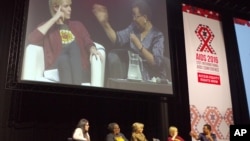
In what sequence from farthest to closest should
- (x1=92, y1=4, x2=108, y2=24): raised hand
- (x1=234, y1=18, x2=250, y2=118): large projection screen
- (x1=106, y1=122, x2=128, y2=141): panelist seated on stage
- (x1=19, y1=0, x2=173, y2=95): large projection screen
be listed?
(x1=234, y1=18, x2=250, y2=118): large projection screen, (x1=92, y1=4, x2=108, y2=24): raised hand, (x1=19, y1=0, x2=173, y2=95): large projection screen, (x1=106, y1=122, x2=128, y2=141): panelist seated on stage

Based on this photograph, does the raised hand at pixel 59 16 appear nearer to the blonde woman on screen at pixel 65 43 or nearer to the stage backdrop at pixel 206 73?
the blonde woman on screen at pixel 65 43

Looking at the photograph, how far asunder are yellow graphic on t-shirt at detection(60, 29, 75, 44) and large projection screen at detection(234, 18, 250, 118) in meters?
3.04

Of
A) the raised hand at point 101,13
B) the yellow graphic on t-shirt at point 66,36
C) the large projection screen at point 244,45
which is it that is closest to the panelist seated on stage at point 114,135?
the yellow graphic on t-shirt at point 66,36

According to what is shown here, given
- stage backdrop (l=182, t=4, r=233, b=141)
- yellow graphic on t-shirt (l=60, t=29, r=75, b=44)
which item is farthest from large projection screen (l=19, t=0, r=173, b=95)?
stage backdrop (l=182, t=4, r=233, b=141)

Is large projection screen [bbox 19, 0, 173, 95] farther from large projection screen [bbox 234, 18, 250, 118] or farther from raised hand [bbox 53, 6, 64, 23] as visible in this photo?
large projection screen [bbox 234, 18, 250, 118]

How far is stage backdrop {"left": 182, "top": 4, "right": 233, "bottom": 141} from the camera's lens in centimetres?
517

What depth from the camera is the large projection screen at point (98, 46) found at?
3.89 meters

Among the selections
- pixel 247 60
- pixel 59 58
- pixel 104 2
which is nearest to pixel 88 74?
pixel 59 58

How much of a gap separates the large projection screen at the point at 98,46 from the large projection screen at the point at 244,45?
1.62m

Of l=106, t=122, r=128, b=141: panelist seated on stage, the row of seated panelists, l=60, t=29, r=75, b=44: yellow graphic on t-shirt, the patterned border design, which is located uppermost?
l=60, t=29, r=75, b=44: yellow graphic on t-shirt

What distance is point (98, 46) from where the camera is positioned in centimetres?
427

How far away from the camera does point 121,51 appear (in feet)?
14.5

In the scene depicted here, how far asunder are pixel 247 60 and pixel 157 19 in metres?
1.91

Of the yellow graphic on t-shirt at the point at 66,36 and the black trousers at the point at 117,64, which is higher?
the yellow graphic on t-shirt at the point at 66,36
